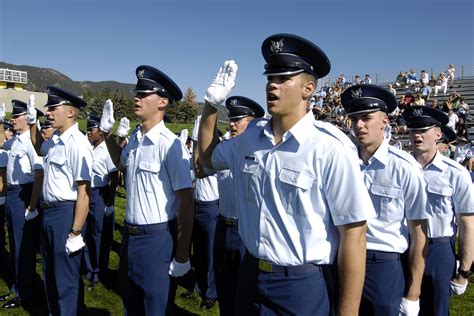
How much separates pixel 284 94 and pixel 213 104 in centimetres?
53

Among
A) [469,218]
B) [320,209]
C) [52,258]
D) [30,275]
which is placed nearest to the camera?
[320,209]

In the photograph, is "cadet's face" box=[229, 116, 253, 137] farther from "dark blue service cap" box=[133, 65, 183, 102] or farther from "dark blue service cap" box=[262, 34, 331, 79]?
"dark blue service cap" box=[262, 34, 331, 79]

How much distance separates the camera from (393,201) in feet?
10.9

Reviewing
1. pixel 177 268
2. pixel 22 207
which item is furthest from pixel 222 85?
pixel 22 207

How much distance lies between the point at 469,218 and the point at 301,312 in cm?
254

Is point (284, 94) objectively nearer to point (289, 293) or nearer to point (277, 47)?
point (277, 47)

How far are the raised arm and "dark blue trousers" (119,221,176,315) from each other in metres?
1.12

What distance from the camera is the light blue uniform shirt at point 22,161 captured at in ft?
18.8

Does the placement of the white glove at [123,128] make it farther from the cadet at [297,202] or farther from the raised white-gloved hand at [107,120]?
the cadet at [297,202]

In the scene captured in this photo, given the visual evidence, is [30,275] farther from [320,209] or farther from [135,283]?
[320,209]

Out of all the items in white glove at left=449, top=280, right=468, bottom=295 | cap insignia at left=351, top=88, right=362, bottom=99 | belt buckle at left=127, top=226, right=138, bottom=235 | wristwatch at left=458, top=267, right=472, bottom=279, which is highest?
cap insignia at left=351, top=88, right=362, bottom=99

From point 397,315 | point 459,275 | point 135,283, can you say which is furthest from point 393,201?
point 135,283

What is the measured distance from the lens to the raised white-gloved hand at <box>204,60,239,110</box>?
2.58m

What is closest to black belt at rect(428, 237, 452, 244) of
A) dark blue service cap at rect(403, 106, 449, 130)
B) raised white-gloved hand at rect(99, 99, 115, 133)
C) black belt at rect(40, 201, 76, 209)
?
dark blue service cap at rect(403, 106, 449, 130)
